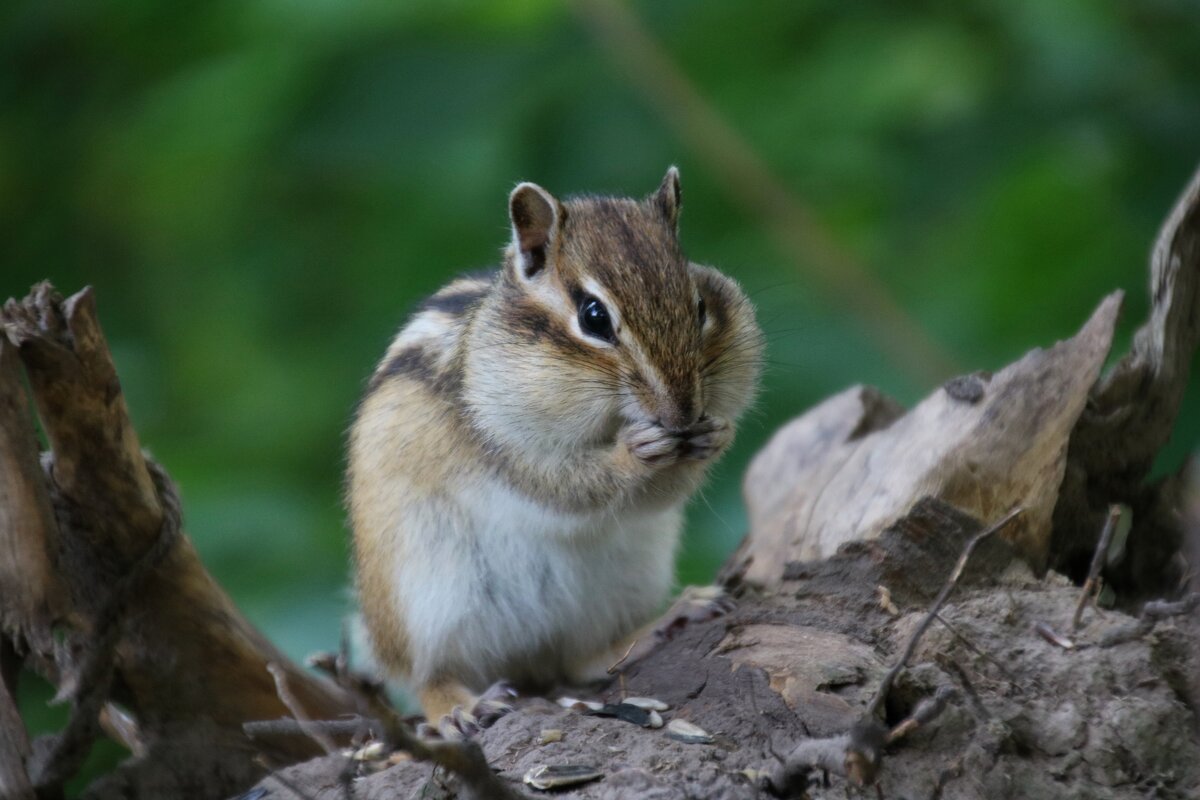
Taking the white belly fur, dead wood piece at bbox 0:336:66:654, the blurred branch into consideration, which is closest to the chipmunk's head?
the white belly fur

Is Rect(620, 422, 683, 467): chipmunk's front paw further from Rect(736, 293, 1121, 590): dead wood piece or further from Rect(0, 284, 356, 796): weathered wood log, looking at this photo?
Rect(0, 284, 356, 796): weathered wood log

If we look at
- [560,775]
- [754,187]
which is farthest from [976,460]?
[754,187]

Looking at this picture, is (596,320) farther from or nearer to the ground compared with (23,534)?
nearer to the ground

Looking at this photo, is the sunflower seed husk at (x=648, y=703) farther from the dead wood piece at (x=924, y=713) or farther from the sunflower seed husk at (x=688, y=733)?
the dead wood piece at (x=924, y=713)

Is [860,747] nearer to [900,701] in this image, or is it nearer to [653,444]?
[900,701]

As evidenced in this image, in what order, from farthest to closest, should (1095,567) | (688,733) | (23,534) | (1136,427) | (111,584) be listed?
(1136,427) → (111,584) → (23,534) → (1095,567) → (688,733)

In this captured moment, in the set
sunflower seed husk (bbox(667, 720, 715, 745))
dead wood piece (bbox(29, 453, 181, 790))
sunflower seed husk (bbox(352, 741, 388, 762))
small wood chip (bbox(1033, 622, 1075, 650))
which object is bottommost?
small wood chip (bbox(1033, 622, 1075, 650))

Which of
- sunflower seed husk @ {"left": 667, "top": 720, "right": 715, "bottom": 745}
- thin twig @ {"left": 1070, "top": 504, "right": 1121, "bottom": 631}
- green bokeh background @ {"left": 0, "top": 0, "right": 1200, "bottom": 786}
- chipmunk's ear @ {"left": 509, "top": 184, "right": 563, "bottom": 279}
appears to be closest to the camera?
sunflower seed husk @ {"left": 667, "top": 720, "right": 715, "bottom": 745}
